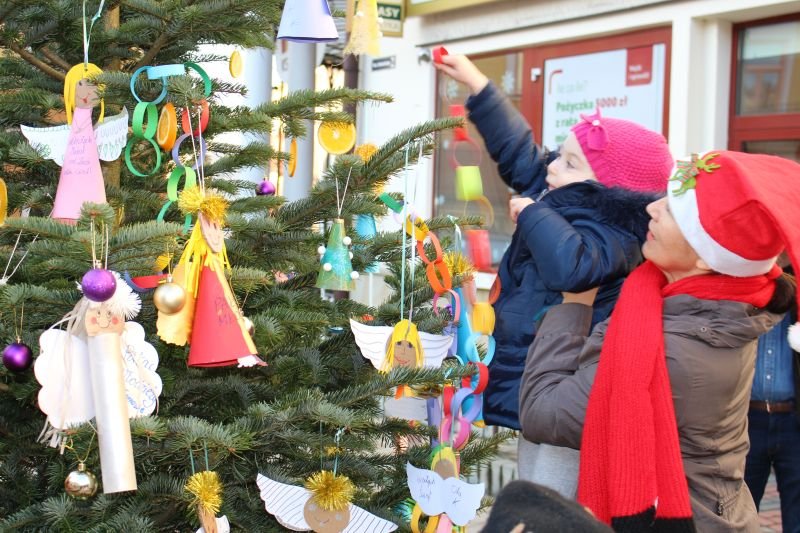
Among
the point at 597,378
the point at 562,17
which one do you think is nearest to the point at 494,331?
the point at 597,378

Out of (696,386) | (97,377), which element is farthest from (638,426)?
(97,377)

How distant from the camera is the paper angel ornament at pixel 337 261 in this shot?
2363mm

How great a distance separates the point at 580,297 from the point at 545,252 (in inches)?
6.3

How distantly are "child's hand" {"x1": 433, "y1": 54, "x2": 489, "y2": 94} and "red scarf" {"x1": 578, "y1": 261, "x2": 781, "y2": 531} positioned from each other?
78cm

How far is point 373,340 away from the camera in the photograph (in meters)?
2.31

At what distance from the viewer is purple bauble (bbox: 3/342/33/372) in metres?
1.90

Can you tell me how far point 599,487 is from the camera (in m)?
1.97

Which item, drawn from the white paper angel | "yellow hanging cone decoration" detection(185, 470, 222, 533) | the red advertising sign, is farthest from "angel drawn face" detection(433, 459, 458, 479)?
the red advertising sign

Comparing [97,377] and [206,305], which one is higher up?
[206,305]

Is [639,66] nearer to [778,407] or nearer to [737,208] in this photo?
[778,407]

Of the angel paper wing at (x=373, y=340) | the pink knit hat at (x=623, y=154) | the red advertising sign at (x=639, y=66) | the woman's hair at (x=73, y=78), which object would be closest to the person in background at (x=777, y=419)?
the pink knit hat at (x=623, y=154)

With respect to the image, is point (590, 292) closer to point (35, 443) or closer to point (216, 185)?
point (216, 185)

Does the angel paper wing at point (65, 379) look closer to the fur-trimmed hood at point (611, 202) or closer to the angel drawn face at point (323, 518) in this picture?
the angel drawn face at point (323, 518)

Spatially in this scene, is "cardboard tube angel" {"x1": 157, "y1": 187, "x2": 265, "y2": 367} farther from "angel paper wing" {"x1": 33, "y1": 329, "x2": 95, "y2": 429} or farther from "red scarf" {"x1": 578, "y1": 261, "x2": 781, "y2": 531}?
"red scarf" {"x1": 578, "y1": 261, "x2": 781, "y2": 531}
